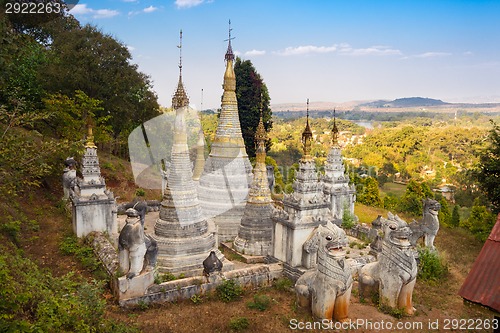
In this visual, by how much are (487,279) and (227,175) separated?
14715 millimetres

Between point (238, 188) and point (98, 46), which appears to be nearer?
point (238, 188)

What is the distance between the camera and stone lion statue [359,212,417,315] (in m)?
12.2

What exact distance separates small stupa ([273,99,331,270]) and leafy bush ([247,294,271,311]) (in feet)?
7.20

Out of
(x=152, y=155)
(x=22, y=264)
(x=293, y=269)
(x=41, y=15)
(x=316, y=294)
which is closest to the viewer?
(x=22, y=264)

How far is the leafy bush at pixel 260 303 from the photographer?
497 inches

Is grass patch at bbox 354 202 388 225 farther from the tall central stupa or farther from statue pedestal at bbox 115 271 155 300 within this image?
statue pedestal at bbox 115 271 155 300

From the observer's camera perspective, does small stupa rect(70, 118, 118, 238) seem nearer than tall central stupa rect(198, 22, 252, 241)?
Yes

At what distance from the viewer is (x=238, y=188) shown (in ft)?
67.6

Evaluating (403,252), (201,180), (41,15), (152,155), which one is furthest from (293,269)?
(41,15)

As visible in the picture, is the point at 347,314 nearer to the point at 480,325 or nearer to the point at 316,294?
the point at 316,294

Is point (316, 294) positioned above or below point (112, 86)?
below

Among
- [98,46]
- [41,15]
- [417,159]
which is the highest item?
[41,15]

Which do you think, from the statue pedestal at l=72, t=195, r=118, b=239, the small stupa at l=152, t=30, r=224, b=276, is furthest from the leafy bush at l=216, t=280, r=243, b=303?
the statue pedestal at l=72, t=195, r=118, b=239

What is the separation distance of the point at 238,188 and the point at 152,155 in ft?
66.0
